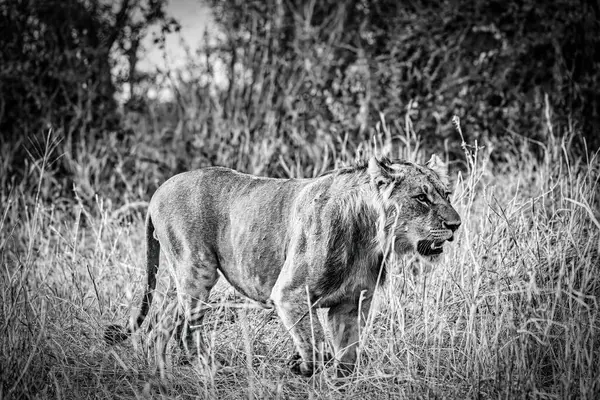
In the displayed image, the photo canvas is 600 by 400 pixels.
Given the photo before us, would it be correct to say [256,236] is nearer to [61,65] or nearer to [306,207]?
[306,207]

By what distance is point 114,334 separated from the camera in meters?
3.75

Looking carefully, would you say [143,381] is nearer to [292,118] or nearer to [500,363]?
[500,363]

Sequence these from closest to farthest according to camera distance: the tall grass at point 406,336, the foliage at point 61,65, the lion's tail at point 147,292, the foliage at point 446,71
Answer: the tall grass at point 406,336 < the lion's tail at point 147,292 < the foliage at point 446,71 < the foliage at point 61,65

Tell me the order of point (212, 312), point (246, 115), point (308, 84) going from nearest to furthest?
point (212, 312) < point (246, 115) < point (308, 84)

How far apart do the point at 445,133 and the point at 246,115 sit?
2.38 m

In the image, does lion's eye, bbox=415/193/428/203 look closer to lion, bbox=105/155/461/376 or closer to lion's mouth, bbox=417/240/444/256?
lion, bbox=105/155/461/376

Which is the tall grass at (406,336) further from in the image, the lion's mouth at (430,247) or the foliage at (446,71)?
the foliage at (446,71)

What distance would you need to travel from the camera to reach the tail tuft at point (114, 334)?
3.75 m

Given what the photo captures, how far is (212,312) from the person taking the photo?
4.44m

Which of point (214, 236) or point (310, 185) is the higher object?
point (310, 185)

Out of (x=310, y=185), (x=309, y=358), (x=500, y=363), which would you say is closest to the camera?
(x=500, y=363)

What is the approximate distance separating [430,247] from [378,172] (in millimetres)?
508

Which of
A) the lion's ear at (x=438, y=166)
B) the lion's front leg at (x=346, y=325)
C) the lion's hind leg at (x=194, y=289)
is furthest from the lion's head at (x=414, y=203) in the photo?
the lion's hind leg at (x=194, y=289)

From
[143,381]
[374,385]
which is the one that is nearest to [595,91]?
[374,385]
